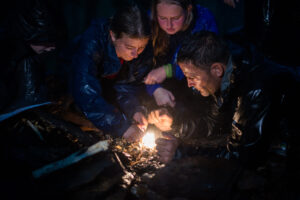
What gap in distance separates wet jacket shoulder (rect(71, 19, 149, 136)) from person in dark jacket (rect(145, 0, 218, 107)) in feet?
3.25

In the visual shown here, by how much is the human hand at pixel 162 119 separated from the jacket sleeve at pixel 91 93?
47 centimetres

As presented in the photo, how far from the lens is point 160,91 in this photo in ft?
13.2

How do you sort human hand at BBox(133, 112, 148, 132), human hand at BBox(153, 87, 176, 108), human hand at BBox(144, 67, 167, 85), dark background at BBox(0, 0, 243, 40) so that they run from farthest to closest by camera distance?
1. dark background at BBox(0, 0, 243, 40)
2. human hand at BBox(144, 67, 167, 85)
3. human hand at BBox(153, 87, 176, 108)
4. human hand at BBox(133, 112, 148, 132)

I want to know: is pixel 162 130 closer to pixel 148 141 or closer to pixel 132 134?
pixel 148 141

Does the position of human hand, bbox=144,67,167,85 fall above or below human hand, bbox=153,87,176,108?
above

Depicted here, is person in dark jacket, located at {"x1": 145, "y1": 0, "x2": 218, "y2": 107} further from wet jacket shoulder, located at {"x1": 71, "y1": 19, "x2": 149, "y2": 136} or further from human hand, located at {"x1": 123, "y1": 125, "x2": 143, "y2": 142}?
human hand, located at {"x1": 123, "y1": 125, "x2": 143, "y2": 142}

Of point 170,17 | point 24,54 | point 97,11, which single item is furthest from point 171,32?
point 97,11

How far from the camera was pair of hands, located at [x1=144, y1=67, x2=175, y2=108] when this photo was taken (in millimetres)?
3945

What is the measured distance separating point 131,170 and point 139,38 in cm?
182

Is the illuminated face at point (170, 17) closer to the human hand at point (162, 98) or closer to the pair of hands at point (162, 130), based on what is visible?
the human hand at point (162, 98)

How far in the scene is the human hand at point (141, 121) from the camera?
318 centimetres

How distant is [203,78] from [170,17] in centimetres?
155

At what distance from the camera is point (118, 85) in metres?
4.00

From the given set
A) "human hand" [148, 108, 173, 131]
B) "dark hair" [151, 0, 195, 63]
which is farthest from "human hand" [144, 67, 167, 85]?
"human hand" [148, 108, 173, 131]
